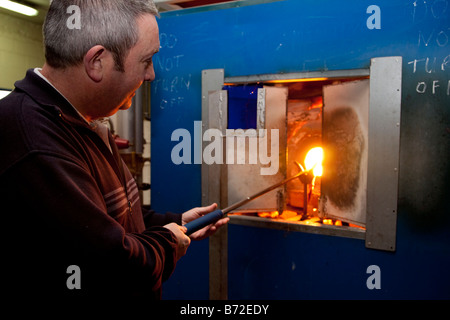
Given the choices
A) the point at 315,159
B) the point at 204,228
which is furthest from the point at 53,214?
the point at 315,159

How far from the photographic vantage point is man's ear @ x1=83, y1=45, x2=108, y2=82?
2.94ft

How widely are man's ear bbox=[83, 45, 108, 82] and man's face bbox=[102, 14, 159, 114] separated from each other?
0.10 ft

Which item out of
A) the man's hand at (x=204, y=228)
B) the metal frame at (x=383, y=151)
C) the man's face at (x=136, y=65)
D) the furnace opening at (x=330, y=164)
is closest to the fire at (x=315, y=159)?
the furnace opening at (x=330, y=164)

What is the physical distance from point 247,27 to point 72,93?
3.60 ft

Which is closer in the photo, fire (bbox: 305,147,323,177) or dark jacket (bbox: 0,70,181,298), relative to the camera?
dark jacket (bbox: 0,70,181,298)

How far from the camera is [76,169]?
0.80 m

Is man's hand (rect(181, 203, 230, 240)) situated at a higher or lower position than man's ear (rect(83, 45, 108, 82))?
lower

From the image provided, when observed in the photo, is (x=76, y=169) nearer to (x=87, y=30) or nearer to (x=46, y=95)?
(x=46, y=95)

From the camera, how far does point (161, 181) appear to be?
206 centimetres

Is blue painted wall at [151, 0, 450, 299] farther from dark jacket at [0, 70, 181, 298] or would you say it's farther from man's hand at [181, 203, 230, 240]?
dark jacket at [0, 70, 181, 298]

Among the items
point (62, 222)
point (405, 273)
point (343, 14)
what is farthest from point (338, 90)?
point (62, 222)

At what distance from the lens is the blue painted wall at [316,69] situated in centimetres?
146

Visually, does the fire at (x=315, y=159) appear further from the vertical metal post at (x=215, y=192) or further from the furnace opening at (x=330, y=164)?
the vertical metal post at (x=215, y=192)

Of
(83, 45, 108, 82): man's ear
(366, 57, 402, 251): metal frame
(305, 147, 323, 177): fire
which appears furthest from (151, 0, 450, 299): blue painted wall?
(83, 45, 108, 82): man's ear
